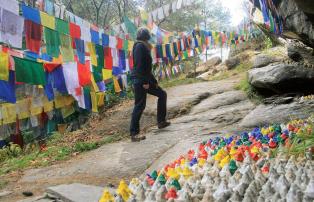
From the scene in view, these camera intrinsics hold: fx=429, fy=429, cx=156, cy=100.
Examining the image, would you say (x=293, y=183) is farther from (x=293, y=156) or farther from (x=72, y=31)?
(x=72, y=31)

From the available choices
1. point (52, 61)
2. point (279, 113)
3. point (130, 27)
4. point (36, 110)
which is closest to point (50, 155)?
point (36, 110)

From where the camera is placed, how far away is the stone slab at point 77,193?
404 cm

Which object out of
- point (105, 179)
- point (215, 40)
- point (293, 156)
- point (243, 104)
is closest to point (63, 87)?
point (243, 104)

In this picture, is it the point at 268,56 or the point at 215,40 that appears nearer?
the point at 268,56

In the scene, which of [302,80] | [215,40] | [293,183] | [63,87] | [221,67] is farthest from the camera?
[215,40]

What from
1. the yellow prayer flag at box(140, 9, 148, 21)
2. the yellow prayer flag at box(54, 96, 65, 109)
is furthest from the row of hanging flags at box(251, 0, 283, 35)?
the yellow prayer flag at box(140, 9, 148, 21)

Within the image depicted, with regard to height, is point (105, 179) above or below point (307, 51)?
below

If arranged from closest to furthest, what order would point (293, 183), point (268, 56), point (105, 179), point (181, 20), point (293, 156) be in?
point (293, 183) < point (293, 156) < point (105, 179) < point (268, 56) < point (181, 20)

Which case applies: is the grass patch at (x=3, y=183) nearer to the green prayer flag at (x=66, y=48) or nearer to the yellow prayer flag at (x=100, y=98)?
the green prayer flag at (x=66, y=48)

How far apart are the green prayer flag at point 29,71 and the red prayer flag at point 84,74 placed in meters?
1.19

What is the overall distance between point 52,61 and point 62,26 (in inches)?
51.3

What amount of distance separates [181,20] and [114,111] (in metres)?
26.3

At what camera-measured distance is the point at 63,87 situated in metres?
9.59

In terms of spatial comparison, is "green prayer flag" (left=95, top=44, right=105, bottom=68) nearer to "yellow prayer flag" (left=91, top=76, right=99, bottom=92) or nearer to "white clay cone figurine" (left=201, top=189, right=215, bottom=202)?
"yellow prayer flag" (left=91, top=76, right=99, bottom=92)
